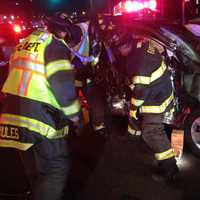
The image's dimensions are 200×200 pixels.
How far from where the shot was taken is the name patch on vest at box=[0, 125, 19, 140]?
3.18 metres

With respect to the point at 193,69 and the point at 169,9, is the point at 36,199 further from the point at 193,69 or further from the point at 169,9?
the point at 169,9

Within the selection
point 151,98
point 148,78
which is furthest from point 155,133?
point 148,78

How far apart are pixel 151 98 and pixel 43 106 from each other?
160cm

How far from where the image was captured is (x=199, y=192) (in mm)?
4211

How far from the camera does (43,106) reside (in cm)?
313

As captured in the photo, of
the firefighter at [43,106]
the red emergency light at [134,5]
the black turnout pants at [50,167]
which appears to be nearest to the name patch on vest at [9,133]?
→ the firefighter at [43,106]

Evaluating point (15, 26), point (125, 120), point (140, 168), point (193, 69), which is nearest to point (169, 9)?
point (15, 26)

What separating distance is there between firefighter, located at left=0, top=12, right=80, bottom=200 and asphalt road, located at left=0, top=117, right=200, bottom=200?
423mm

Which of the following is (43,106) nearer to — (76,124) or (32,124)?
(32,124)

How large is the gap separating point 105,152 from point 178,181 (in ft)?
4.24

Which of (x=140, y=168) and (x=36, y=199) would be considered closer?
(x=36, y=199)

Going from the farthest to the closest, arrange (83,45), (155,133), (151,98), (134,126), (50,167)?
(83,45), (134,126), (155,133), (151,98), (50,167)

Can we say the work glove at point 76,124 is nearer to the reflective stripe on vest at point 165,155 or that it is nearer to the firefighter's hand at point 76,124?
the firefighter's hand at point 76,124

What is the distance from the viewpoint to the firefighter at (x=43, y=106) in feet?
9.99
